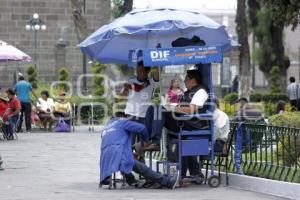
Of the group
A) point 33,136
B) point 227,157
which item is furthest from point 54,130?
point 227,157

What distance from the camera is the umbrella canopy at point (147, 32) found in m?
12.4

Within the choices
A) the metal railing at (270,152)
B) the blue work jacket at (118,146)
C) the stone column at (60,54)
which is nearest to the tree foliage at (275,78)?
the stone column at (60,54)

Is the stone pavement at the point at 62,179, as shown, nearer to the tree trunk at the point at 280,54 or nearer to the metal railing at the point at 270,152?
the metal railing at the point at 270,152

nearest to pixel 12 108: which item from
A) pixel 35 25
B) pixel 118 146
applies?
pixel 118 146

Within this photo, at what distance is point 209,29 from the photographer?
12.9 m

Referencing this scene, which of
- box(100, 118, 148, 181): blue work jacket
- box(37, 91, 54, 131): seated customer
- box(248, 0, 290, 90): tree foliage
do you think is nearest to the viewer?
box(100, 118, 148, 181): blue work jacket

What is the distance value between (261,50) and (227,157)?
32.4 metres

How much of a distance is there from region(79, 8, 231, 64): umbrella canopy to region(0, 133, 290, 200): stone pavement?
2.07m

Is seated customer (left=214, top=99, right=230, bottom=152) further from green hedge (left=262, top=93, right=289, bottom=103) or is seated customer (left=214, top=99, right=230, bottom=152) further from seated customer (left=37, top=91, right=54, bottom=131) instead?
green hedge (left=262, top=93, right=289, bottom=103)

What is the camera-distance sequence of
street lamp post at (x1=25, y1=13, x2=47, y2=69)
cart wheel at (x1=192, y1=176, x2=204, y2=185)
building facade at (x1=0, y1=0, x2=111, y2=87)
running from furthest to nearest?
building facade at (x1=0, y1=0, x2=111, y2=87) → street lamp post at (x1=25, y1=13, x2=47, y2=69) → cart wheel at (x1=192, y1=176, x2=204, y2=185)

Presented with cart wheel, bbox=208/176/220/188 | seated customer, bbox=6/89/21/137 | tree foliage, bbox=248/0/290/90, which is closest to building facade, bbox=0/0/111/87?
tree foliage, bbox=248/0/290/90

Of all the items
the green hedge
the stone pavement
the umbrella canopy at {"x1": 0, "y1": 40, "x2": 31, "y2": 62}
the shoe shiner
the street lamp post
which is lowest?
the stone pavement

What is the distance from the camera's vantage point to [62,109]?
25672mm

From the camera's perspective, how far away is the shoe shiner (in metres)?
11.9
